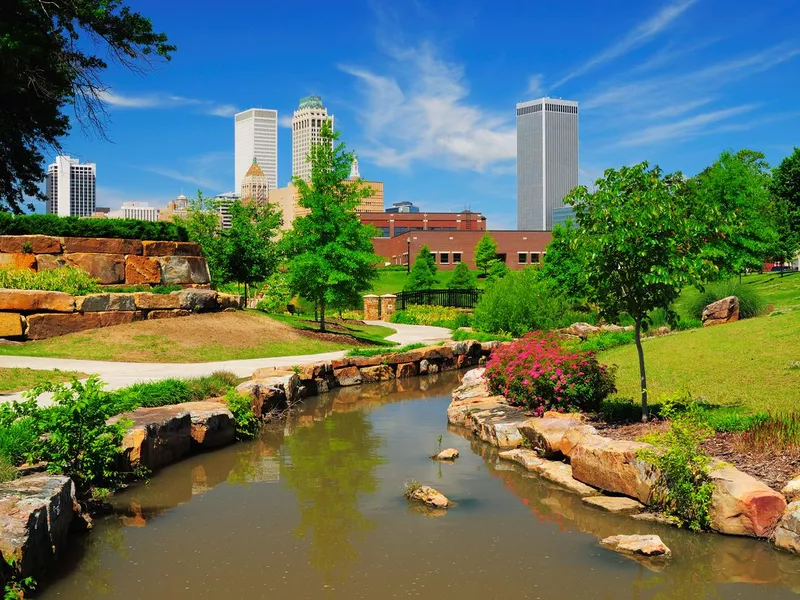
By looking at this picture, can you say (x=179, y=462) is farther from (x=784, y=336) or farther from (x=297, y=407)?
(x=784, y=336)

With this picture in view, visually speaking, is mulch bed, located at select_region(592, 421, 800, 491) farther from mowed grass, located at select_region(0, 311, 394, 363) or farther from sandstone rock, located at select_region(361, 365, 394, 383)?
mowed grass, located at select_region(0, 311, 394, 363)

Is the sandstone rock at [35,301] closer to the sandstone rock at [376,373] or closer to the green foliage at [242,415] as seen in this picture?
the sandstone rock at [376,373]

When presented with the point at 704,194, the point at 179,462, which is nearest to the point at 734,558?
the point at 179,462

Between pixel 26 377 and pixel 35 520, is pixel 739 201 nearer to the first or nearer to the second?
pixel 26 377

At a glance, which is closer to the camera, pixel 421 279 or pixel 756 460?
pixel 756 460

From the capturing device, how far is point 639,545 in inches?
240

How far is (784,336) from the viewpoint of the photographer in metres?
13.4

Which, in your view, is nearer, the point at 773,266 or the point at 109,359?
the point at 109,359

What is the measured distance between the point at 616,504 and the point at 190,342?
13522mm

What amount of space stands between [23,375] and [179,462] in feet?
16.8

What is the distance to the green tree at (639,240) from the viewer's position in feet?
30.0

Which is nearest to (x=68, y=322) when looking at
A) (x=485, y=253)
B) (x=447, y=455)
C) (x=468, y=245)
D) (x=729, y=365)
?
(x=447, y=455)

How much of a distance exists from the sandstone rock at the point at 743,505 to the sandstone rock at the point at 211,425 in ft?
21.8

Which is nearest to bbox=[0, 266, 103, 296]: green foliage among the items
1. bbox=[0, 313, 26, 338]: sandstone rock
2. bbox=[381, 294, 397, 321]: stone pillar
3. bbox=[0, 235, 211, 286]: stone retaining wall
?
bbox=[0, 235, 211, 286]: stone retaining wall
